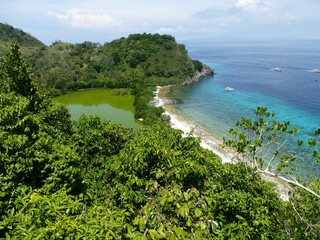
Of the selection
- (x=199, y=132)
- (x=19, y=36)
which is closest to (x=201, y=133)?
(x=199, y=132)

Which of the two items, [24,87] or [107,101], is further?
[107,101]

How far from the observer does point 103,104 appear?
53500mm

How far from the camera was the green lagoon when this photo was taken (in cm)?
4485

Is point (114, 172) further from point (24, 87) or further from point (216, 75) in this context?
point (216, 75)

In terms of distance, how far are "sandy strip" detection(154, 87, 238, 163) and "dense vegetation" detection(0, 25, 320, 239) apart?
56.2 feet

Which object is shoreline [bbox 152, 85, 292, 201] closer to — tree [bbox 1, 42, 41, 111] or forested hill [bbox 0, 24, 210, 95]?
tree [bbox 1, 42, 41, 111]

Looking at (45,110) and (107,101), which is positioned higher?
(45,110)

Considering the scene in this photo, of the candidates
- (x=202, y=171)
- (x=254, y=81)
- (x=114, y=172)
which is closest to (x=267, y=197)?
(x=202, y=171)

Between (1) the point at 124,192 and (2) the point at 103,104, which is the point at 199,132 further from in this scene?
(1) the point at 124,192

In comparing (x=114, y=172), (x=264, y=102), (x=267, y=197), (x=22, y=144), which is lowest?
(x=264, y=102)

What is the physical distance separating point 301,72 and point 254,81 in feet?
83.5

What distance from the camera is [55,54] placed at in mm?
78938

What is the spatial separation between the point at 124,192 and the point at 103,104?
47490 mm

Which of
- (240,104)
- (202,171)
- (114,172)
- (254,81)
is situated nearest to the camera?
(202,171)
